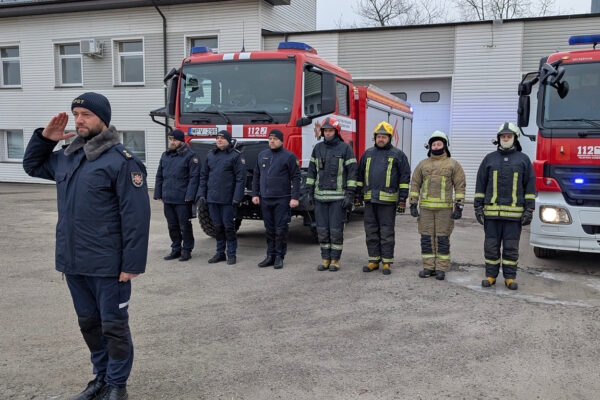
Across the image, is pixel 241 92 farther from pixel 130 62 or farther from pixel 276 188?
pixel 130 62

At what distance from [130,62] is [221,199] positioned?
1355cm

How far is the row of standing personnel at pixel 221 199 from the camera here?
3.13 metres

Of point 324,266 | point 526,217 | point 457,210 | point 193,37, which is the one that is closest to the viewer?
point 526,217

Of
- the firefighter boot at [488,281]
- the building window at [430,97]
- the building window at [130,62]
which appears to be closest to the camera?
the firefighter boot at [488,281]

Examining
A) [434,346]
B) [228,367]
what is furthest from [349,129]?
[228,367]

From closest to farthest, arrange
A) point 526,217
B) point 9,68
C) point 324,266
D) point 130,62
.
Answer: point 526,217 < point 324,266 < point 130,62 < point 9,68

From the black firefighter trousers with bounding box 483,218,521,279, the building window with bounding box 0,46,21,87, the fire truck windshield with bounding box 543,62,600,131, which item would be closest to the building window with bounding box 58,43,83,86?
the building window with bounding box 0,46,21,87

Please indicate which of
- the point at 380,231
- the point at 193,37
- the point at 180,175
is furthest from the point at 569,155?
the point at 193,37

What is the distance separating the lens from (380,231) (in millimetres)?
6793

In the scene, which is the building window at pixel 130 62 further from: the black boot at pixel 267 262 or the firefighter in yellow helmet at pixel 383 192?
the firefighter in yellow helmet at pixel 383 192

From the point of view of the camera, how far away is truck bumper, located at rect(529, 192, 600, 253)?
6227mm

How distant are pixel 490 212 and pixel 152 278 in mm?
4078

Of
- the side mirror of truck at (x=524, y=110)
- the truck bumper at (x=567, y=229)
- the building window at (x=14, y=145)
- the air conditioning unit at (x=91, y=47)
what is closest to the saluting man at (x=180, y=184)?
the side mirror of truck at (x=524, y=110)

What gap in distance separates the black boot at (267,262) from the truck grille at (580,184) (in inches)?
147
